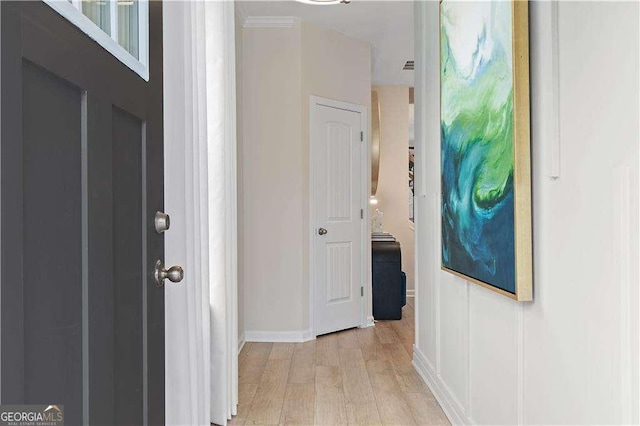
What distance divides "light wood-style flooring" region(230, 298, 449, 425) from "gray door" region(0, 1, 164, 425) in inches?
60.3

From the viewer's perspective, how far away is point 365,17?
14.0 feet

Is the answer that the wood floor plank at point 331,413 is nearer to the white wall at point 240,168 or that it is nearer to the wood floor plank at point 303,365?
the wood floor plank at point 303,365

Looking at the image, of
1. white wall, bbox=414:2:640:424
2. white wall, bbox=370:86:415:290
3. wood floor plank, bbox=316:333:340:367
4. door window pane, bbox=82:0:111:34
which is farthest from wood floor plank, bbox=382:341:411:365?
door window pane, bbox=82:0:111:34

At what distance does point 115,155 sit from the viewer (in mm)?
1040

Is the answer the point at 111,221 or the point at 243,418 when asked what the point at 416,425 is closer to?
the point at 243,418

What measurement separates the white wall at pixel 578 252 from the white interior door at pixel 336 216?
2.40 metres

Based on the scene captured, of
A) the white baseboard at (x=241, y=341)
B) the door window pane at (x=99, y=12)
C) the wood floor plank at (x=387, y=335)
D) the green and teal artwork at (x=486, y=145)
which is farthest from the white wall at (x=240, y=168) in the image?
the door window pane at (x=99, y=12)

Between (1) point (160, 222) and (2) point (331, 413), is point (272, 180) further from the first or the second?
(1) point (160, 222)

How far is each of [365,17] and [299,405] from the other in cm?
306

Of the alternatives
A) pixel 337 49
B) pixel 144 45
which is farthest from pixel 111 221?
pixel 337 49

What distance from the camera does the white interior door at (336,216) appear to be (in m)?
4.48

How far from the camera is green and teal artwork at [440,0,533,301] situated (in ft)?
5.48

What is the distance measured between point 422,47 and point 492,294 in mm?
1816

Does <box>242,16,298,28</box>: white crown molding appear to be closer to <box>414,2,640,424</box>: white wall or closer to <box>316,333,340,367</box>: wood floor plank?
<box>316,333,340,367</box>: wood floor plank
